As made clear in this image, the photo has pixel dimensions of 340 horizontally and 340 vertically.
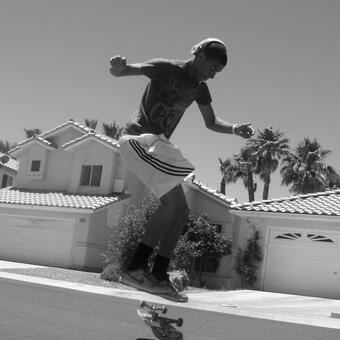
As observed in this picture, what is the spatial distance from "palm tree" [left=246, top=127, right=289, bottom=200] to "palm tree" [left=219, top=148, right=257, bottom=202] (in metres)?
0.96

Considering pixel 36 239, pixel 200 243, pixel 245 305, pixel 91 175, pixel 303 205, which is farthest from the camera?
pixel 91 175

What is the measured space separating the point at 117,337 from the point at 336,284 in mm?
14222

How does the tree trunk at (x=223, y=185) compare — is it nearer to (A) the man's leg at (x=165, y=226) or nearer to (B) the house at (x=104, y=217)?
(B) the house at (x=104, y=217)

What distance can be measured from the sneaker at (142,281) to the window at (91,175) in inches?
Answer: 848

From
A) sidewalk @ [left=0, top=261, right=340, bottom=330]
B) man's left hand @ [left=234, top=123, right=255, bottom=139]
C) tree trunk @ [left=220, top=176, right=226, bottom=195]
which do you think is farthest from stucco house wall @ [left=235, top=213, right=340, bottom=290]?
tree trunk @ [left=220, top=176, right=226, bottom=195]

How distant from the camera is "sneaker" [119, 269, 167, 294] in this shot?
329 centimetres

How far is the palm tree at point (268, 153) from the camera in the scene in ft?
122

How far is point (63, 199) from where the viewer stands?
23.9 m

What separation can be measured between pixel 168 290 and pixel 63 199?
2115 cm

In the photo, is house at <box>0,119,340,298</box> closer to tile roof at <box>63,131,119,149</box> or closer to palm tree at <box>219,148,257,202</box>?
tile roof at <box>63,131,119,149</box>

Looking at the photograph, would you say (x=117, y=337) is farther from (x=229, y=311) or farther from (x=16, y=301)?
(x=229, y=311)

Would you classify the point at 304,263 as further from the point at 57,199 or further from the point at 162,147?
the point at 162,147

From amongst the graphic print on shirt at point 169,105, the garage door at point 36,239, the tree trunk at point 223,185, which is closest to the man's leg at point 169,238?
the graphic print on shirt at point 169,105

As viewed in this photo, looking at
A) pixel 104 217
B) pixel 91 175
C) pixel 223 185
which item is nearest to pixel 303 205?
pixel 104 217
